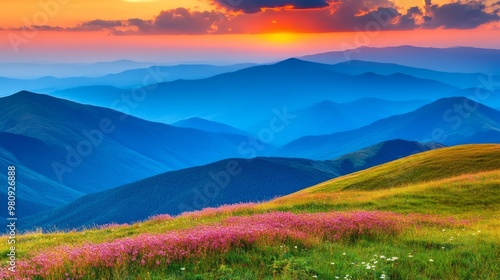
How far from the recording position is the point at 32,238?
66.4ft

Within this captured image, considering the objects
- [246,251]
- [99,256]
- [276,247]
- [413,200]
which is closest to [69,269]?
[99,256]

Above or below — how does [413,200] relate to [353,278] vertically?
above

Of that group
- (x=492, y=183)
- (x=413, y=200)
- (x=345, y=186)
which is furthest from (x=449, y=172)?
(x=413, y=200)

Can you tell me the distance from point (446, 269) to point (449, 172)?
1453 inches

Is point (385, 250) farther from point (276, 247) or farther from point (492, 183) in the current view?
point (492, 183)

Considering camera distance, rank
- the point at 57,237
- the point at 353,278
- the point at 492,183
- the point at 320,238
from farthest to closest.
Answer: the point at 492,183
the point at 57,237
the point at 320,238
the point at 353,278

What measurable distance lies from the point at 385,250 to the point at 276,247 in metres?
3.37

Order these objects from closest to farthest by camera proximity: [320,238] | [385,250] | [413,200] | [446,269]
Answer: [446,269] → [385,250] → [320,238] → [413,200]

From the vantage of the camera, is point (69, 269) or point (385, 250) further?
point (385, 250)

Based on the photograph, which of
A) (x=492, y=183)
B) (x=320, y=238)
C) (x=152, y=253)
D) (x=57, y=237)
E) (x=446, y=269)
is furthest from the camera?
(x=492, y=183)

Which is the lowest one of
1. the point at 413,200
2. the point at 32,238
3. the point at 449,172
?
the point at 32,238

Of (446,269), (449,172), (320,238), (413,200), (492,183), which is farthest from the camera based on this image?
(449,172)

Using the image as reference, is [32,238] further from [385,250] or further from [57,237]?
[385,250]

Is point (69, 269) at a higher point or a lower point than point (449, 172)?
lower
